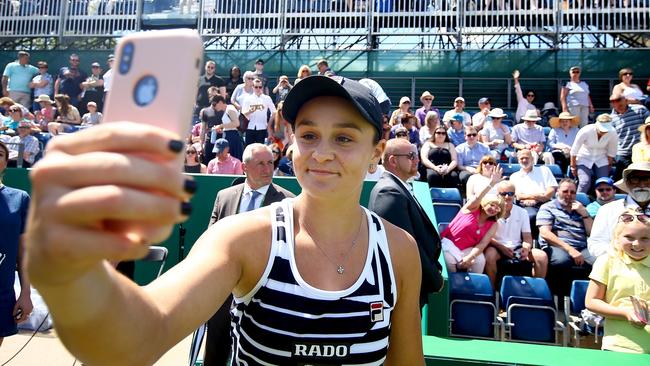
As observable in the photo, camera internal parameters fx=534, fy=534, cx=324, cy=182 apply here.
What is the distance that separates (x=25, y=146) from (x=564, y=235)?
8.88m

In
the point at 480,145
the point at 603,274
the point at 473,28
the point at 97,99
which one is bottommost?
the point at 603,274

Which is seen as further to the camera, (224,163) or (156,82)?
(224,163)

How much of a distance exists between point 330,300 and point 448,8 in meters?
15.6

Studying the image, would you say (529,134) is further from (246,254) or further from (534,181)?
(246,254)

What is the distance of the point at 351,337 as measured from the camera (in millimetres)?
1555

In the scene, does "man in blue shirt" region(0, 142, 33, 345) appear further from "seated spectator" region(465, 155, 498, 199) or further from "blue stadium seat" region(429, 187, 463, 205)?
"blue stadium seat" region(429, 187, 463, 205)

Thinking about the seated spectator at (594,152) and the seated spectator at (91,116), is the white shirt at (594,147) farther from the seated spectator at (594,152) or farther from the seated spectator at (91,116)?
the seated spectator at (91,116)

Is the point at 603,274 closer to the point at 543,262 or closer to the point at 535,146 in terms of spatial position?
the point at 543,262

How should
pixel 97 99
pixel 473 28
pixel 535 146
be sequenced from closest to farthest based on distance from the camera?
1. pixel 535 146
2. pixel 97 99
3. pixel 473 28

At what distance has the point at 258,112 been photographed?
10.4 meters

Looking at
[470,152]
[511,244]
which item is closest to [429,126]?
[470,152]

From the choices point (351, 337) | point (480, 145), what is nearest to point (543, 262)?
point (480, 145)

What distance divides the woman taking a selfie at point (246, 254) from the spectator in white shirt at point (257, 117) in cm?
856

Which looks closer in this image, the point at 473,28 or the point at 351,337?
the point at 351,337
